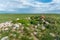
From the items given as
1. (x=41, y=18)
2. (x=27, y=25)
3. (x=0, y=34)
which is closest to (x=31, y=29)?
(x=27, y=25)

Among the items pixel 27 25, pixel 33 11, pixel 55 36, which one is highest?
pixel 33 11

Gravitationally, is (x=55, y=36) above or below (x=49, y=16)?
below

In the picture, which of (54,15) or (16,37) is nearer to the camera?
(16,37)

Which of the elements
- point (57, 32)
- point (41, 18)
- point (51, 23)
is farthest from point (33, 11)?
point (57, 32)

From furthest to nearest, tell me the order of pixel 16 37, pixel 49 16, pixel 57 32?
pixel 49 16 < pixel 57 32 < pixel 16 37

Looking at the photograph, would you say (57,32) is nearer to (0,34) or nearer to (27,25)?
(27,25)

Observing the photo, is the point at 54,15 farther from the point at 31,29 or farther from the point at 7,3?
the point at 7,3

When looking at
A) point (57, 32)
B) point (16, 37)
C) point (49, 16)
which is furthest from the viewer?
point (49, 16)
